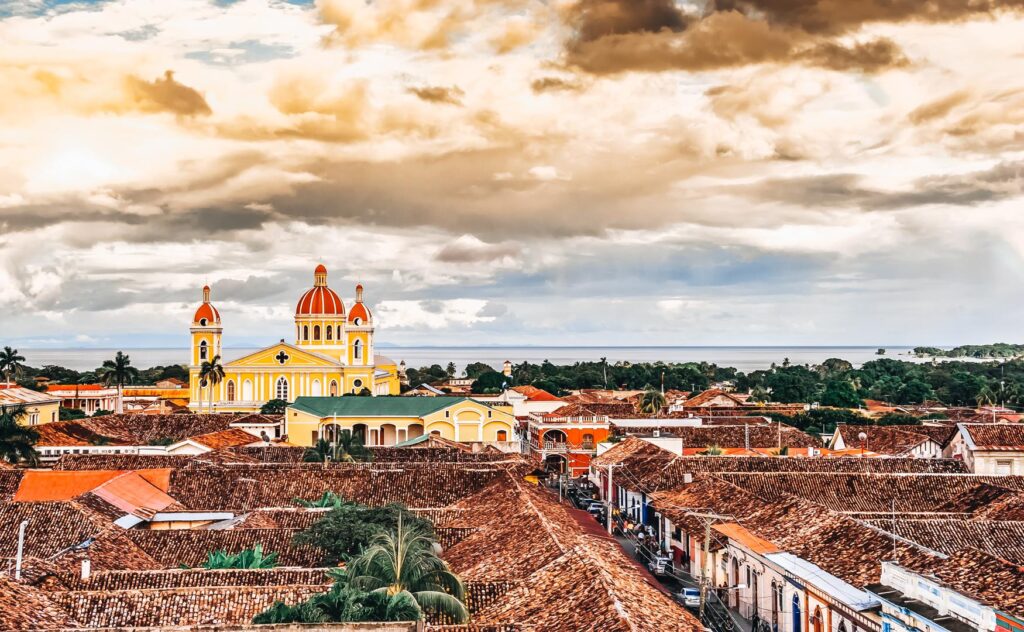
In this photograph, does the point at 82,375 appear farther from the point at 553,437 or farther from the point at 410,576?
the point at 410,576

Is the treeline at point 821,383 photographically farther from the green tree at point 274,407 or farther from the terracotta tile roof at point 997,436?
the terracotta tile roof at point 997,436

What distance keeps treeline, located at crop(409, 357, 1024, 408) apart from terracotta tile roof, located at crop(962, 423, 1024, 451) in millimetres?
49903

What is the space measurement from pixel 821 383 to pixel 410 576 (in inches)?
4815

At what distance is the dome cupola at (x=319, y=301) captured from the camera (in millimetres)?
94250

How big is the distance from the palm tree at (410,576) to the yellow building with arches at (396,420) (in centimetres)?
4543

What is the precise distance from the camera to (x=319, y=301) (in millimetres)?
94438

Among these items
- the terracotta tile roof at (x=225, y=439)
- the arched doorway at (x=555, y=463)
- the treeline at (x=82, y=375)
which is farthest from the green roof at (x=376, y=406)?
the treeline at (x=82, y=375)

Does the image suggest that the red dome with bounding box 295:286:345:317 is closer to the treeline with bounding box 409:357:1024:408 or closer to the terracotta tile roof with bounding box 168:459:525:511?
the treeline with bounding box 409:357:1024:408

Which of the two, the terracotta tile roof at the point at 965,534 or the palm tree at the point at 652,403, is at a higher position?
the palm tree at the point at 652,403

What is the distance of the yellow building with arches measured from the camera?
6600cm

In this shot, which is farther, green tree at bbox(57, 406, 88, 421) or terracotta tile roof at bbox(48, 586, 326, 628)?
green tree at bbox(57, 406, 88, 421)

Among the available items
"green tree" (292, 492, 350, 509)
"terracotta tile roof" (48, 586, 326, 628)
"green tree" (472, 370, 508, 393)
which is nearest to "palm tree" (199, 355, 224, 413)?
"green tree" (472, 370, 508, 393)

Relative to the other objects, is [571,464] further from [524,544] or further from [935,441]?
[524,544]

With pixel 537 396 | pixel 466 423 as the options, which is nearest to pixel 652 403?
pixel 537 396
